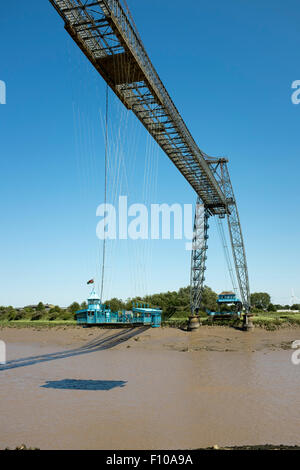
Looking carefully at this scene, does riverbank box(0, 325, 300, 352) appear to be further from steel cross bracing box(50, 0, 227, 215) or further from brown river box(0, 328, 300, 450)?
steel cross bracing box(50, 0, 227, 215)

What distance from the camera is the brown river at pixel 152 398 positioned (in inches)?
335

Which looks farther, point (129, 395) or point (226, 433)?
point (129, 395)

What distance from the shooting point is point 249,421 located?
31.4ft

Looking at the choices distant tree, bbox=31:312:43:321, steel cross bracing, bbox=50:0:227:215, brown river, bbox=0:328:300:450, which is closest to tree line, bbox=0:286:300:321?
distant tree, bbox=31:312:43:321

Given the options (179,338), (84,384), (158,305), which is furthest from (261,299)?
(84,384)

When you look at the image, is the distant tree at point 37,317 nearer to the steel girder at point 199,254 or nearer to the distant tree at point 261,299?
the steel girder at point 199,254

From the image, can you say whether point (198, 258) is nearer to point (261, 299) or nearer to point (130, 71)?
point (130, 71)

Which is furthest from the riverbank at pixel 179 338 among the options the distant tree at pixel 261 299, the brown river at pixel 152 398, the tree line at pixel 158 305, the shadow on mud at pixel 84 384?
the distant tree at pixel 261 299

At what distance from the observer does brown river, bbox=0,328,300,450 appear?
8.51m

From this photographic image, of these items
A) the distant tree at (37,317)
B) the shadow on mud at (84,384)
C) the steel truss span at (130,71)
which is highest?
the steel truss span at (130,71)

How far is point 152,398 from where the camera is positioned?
12.1 m
